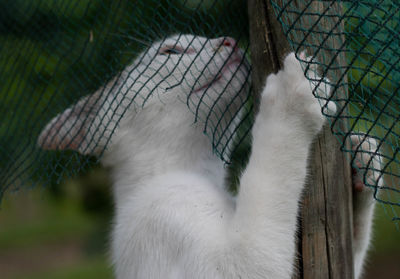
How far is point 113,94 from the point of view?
2748 mm

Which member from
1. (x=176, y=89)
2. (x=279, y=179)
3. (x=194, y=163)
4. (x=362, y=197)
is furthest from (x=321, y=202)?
(x=176, y=89)

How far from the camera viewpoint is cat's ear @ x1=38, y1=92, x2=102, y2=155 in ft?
9.46

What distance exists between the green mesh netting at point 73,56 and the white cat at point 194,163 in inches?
2.3

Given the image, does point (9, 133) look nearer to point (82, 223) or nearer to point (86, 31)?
point (86, 31)

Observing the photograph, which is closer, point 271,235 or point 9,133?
point 271,235

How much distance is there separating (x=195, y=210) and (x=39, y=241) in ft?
29.9

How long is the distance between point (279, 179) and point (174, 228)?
50cm

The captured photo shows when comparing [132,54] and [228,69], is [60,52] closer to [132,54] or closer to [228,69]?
[132,54]

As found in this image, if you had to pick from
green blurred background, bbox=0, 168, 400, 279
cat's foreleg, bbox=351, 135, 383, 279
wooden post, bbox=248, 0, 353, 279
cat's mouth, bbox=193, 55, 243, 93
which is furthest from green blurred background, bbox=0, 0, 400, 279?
green blurred background, bbox=0, 168, 400, 279

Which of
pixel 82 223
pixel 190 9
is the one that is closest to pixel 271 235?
pixel 190 9

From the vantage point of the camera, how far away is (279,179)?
1.96 metres

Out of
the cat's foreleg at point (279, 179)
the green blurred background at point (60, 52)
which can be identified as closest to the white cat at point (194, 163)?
the cat's foreleg at point (279, 179)

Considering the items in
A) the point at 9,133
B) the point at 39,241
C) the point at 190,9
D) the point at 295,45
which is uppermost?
the point at 190,9

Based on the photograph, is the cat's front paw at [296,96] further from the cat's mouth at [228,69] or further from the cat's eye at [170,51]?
the cat's eye at [170,51]
